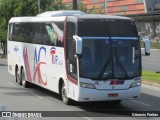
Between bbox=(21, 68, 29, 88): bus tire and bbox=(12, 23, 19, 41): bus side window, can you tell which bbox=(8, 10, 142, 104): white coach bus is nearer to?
bbox=(21, 68, 29, 88): bus tire

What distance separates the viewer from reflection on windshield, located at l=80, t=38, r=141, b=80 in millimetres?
14781

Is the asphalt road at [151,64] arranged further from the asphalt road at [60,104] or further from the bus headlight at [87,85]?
the bus headlight at [87,85]

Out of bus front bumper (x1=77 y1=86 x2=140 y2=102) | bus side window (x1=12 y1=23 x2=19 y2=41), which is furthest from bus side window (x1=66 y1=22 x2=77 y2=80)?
bus side window (x1=12 y1=23 x2=19 y2=41)

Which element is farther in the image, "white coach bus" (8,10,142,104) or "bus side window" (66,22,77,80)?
"bus side window" (66,22,77,80)

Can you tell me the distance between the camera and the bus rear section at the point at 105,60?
14.7 meters

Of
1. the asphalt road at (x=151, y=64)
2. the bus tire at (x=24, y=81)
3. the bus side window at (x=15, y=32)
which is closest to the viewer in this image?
the bus tire at (x=24, y=81)

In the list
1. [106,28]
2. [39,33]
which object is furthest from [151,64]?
[106,28]

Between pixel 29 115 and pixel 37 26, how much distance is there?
7063 millimetres

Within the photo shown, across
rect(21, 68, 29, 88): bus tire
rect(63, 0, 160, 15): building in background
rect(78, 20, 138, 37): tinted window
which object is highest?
rect(78, 20, 138, 37): tinted window

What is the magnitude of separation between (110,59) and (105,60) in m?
0.17

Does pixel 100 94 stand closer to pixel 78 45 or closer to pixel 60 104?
pixel 78 45

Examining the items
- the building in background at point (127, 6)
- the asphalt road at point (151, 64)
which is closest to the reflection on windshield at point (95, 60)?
the asphalt road at point (151, 64)

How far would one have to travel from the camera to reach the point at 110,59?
15.0m

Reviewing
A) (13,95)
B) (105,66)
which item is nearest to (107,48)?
(105,66)
